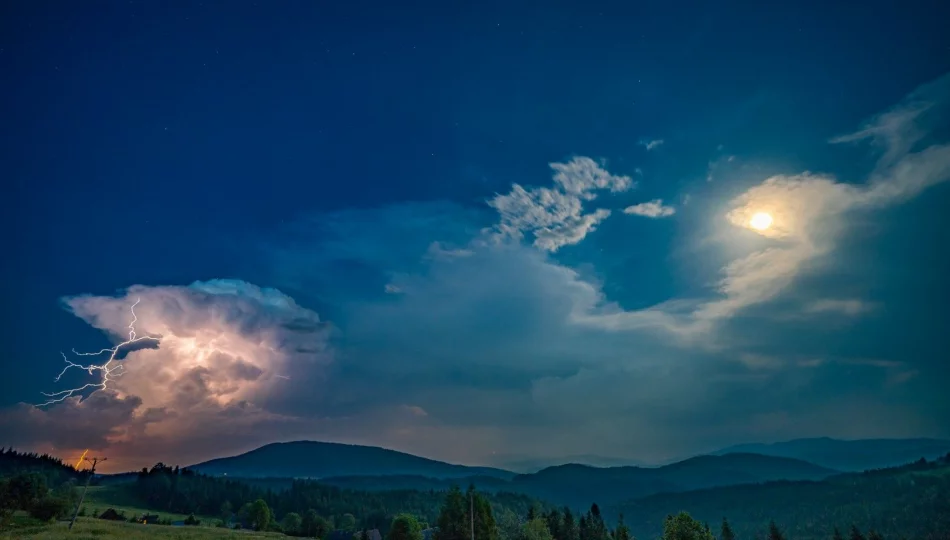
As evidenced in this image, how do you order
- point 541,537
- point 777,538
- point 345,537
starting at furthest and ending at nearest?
1. point 345,537
2. point 777,538
3. point 541,537

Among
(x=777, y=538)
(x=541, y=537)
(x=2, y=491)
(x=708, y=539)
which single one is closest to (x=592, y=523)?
(x=541, y=537)

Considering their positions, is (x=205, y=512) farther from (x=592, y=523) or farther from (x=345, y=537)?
(x=592, y=523)

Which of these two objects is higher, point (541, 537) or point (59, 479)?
point (59, 479)

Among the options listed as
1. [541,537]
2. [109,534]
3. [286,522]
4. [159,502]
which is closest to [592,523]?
[541,537]

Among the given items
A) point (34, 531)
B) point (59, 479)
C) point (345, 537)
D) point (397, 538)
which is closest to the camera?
point (34, 531)

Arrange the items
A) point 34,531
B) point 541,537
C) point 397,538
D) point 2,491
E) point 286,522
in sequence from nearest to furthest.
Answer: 1. point 34,531
2. point 2,491
3. point 397,538
4. point 541,537
5. point 286,522

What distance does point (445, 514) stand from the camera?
273 ft

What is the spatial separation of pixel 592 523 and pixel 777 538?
123 feet

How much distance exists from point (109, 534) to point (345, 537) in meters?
78.1

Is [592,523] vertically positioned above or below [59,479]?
below

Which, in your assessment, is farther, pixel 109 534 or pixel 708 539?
pixel 708 539

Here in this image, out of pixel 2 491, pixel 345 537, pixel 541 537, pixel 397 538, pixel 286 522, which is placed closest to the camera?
pixel 2 491

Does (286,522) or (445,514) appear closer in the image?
(445,514)

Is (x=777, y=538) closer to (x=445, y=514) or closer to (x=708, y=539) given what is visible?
(x=708, y=539)
